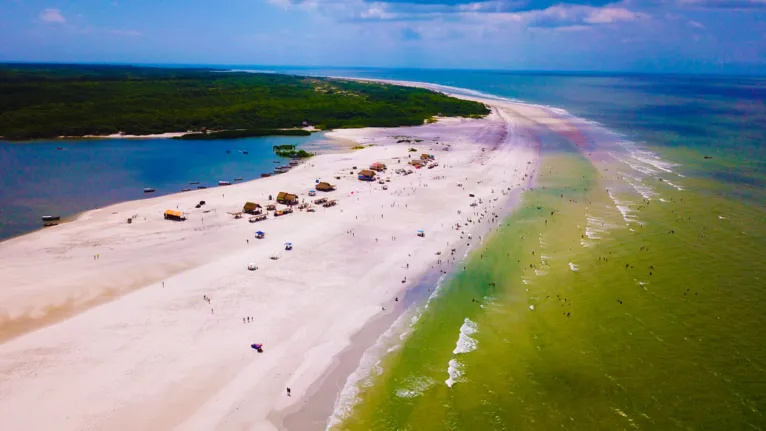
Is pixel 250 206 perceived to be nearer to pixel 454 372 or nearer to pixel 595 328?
pixel 454 372

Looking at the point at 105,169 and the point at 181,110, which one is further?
the point at 181,110

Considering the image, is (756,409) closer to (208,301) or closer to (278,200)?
(208,301)

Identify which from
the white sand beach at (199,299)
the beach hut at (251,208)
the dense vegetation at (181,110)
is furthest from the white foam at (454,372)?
the dense vegetation at (181,110)

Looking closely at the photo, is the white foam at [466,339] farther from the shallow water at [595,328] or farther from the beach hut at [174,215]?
the beach hut at [174,215]

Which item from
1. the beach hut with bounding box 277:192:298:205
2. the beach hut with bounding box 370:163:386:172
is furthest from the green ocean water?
the beach hut with bounding box 370:163:386:172

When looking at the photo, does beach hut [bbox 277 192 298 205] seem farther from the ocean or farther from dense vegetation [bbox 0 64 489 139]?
dense vegetation [bbox 0 64 489 139]

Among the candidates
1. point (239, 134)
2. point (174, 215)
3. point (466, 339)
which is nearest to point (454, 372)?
point (466, 339)
